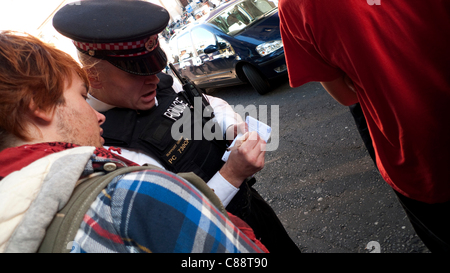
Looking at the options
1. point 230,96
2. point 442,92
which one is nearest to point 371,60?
point 442,92

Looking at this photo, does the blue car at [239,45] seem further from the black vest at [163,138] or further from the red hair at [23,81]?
the red hair at [23,81]

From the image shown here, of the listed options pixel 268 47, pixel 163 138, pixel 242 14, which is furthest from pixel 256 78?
pixel 163 138

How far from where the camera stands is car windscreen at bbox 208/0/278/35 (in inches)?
218

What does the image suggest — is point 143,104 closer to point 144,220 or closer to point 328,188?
point 144,220

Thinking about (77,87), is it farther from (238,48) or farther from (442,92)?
(238,48)

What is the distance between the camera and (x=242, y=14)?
5625mm

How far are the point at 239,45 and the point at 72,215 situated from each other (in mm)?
5198

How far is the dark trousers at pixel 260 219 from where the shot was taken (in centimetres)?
148

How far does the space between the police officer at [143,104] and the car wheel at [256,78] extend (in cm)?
417

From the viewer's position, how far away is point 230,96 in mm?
6734

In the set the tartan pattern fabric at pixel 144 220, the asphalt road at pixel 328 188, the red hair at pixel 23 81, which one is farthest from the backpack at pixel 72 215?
the asphalt road at pixel 328 188

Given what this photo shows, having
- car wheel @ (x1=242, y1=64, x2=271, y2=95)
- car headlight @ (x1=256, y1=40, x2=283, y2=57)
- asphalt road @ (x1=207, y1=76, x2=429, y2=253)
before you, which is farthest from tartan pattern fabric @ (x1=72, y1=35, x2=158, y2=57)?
car wheel @ (x1=242, y1=64, x2=271, y2=95)
